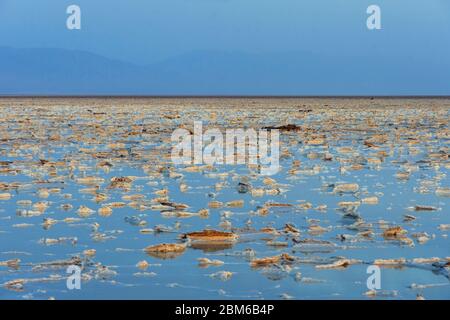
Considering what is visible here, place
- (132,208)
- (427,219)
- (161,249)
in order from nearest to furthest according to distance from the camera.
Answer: (161,249)
(427,219)
(132,208)

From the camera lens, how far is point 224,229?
19.5 feet

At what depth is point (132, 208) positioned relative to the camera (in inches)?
275

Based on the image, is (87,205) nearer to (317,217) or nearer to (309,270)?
(317,217)

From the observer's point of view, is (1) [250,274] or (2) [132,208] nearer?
(1) [250,274]

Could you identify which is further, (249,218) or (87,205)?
(87,205)

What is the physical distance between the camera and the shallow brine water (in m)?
4.42

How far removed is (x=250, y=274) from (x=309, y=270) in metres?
0.41

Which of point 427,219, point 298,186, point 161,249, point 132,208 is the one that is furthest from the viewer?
point 298,186

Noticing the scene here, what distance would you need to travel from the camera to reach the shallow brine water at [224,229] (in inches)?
174
